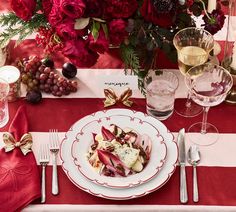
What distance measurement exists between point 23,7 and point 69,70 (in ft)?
0.85

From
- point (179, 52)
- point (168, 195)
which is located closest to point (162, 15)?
point (179, 52)

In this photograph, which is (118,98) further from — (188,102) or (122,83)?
(188,102)

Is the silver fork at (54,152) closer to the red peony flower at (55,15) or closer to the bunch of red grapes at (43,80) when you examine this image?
the bunch of red grapes at (43,80)

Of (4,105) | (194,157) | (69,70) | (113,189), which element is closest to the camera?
(113,189)

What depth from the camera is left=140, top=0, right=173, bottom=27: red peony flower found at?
160 centimetres

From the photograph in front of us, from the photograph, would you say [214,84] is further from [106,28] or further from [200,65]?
[106,28]

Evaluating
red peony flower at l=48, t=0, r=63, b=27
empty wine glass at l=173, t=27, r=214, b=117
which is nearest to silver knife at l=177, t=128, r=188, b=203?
empty wine glass at l=173, t=27, r=214, b=117

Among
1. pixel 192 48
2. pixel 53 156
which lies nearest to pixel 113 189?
pixel 53 156

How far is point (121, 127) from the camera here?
1.63 meters

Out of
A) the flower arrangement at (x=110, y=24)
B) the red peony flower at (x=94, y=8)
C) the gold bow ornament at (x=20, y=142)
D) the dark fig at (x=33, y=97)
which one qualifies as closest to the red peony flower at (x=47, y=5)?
the flower arrangement at (x=110, y=24)

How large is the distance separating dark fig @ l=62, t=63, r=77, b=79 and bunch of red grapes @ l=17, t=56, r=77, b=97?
26 mm

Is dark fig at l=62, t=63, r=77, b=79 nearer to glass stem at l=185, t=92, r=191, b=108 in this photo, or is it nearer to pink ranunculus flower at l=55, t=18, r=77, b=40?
pink ranunculus flower at l=55, t=18, r=77, b=40

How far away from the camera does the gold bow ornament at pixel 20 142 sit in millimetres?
1579

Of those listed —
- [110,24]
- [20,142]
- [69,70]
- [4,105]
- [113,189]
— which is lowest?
[113,189]
